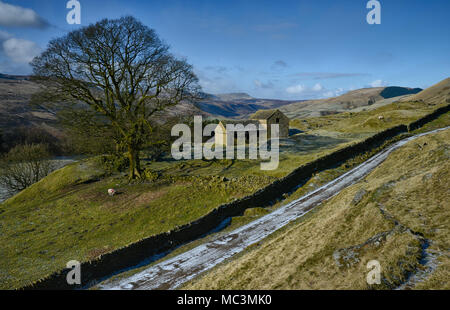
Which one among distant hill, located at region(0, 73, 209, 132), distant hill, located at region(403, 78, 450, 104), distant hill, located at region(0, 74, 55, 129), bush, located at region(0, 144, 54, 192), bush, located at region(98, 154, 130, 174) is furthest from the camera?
distant hill, located at region(403, 78, 450, 104)

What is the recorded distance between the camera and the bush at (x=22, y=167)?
31.2 metres

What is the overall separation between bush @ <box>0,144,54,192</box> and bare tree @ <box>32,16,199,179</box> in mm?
12186

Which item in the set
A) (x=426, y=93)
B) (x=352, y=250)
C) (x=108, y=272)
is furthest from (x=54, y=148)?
(x=426, y=93)

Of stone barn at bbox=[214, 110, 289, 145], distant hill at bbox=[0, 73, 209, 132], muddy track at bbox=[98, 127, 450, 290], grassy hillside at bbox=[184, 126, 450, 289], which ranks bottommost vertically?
muddy track at bbox=[98, 127, 450, 290]

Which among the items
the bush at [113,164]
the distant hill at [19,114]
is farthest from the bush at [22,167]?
the distant hill at [19,114]

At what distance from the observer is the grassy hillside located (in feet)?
27.6

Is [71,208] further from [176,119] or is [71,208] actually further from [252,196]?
[252,196]

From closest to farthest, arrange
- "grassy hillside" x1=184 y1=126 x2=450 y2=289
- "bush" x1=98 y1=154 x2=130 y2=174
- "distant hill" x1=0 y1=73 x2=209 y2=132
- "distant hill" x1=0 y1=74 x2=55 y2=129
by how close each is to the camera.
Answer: "grassy hillside" x1=184 y1=126 x2=450 y2=289 < "bush" x1=98 y1=154 x2=130 y2=174 < "distant hill" x1=0 y1=73 x2=209 y2=132 < "distant hill" x1=0 y1=74 x2=55 y2=129

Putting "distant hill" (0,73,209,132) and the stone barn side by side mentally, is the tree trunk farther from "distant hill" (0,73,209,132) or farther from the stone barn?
→ "distant hill" (0,73,209,132)

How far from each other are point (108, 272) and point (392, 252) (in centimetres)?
1360

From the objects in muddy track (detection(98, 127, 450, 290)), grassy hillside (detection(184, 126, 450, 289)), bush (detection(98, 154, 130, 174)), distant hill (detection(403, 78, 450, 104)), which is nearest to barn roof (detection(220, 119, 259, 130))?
bush (detection(98, 154, 130, 174))

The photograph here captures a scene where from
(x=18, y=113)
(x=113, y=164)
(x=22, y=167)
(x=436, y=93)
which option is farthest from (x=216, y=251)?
(x=436, y=93)

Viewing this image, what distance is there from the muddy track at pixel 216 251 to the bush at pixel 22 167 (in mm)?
28358

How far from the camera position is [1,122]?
8656 cm
